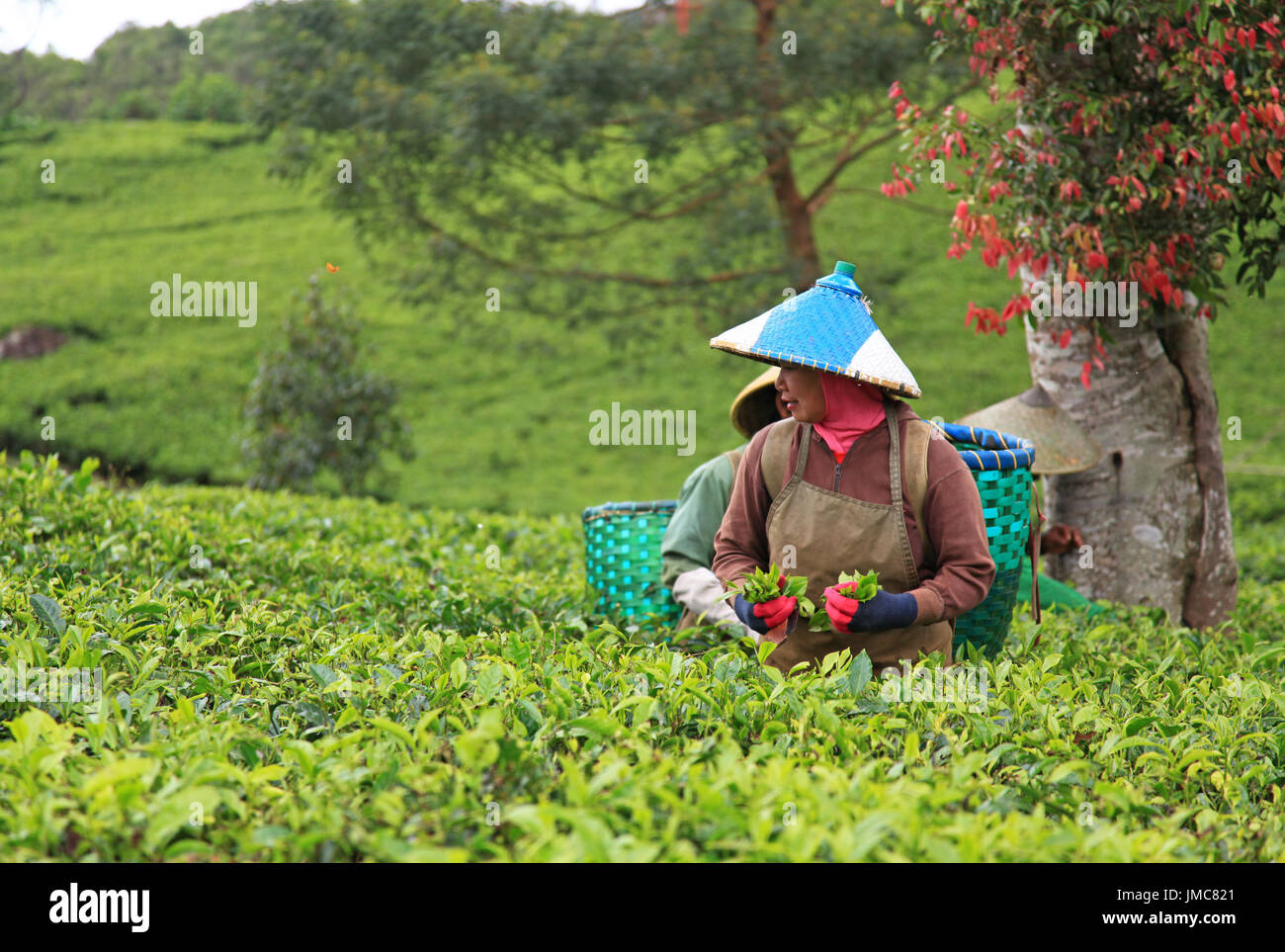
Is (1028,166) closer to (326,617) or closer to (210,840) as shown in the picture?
(326,617)

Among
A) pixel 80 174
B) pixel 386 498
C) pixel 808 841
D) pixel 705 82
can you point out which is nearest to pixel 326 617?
pixel 808 841

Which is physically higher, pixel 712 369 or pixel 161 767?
pixel 712 369

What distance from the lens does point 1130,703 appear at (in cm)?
294

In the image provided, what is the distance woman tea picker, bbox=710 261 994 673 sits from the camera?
269 centimetres

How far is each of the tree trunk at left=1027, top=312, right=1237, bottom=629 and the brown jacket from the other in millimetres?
2631

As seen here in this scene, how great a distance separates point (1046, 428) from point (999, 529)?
74.6 inches

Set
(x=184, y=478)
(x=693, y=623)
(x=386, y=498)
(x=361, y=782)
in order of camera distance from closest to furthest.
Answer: (x=361, y=782)
(x=693, y=623)
(x=386, y=498)
(x=184, y=478)

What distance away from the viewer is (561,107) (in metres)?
9.26

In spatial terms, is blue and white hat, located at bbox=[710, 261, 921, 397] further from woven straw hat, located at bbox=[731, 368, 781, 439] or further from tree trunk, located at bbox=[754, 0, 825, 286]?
tree trunk, located at bbox=[754, 0, 825, 286]

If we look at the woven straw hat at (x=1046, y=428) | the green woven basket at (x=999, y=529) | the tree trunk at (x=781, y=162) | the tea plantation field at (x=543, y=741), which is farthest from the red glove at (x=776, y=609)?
the tree trunk at (x=781, y=162)

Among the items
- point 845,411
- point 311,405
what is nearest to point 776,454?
point 845,411

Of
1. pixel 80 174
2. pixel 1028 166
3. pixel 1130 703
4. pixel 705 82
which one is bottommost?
pixel 1130 703

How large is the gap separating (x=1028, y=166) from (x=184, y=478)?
13.9 meters

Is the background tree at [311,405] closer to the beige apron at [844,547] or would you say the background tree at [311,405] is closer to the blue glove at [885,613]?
the beige apron at [844,547]
